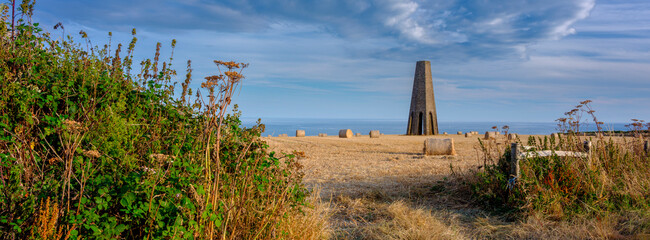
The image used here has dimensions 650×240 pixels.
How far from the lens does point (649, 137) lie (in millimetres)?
7180

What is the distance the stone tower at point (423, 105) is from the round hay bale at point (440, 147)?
10.3 metres

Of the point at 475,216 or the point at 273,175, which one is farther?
the point at 475,216

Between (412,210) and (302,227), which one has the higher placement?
(302,227)

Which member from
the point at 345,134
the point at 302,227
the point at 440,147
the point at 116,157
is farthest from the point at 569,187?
the point at 345,134

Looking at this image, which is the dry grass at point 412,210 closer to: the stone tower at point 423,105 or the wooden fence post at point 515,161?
the wooden fence post at point 515,161

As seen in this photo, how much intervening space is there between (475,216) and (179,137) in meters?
4.19

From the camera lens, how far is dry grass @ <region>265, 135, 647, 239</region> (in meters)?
4.45

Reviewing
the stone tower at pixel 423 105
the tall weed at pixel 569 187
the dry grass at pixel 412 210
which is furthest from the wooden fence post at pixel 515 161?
the stone tower at pixel 423 105

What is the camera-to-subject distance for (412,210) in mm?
5215

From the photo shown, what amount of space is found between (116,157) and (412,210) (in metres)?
3.66

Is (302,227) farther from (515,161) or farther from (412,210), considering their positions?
(515,161)

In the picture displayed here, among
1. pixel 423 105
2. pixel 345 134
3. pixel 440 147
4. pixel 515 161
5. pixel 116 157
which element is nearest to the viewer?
pixel 116 157

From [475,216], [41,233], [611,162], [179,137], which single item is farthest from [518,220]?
[41,233]

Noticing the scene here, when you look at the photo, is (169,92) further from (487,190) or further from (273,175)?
(487,190)
